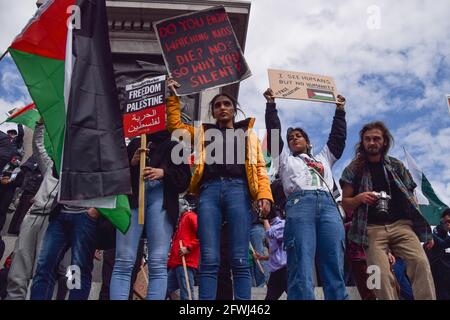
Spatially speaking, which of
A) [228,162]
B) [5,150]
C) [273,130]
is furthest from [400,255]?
[5,150]

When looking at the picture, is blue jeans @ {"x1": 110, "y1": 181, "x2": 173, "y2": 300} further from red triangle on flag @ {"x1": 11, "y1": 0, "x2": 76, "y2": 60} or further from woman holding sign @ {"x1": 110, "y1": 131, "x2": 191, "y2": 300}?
red triangle on flag @ {"x1": 11, "y1": 0, "x2": 76, "y2": 60}

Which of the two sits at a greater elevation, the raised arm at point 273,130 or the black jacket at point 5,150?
the black jacket at point 5,150

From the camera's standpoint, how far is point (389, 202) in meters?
4.98

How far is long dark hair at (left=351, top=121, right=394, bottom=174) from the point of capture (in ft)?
17.3

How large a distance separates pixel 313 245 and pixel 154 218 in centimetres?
154

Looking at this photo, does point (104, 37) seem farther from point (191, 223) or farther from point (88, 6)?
point (191, 223)

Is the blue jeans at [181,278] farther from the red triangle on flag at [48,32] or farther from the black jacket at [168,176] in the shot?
the red triangle on flag at [48,32]

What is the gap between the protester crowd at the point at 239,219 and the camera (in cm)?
447

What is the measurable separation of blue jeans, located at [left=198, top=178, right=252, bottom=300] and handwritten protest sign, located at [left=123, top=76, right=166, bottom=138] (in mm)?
978

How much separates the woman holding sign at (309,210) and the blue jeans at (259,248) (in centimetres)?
238

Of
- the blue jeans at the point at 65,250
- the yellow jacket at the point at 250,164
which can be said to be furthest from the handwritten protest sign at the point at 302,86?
the blue jeans at the point at 65,250

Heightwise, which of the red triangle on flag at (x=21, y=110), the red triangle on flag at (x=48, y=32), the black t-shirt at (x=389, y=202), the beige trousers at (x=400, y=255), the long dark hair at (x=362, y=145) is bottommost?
the beige trousers at (x=400, y=255)

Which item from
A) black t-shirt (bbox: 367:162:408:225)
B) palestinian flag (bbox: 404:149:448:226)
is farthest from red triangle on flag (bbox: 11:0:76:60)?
palestinian flag (bbox: 404:149:448:226)
